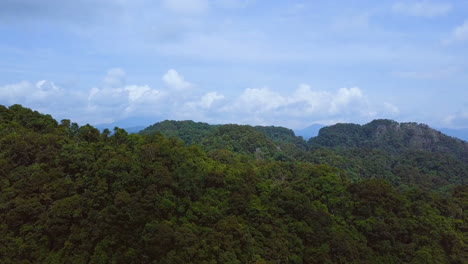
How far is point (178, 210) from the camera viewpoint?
17078mm

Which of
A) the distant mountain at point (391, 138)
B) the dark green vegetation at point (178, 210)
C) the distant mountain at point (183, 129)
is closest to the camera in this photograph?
the dark green vegetation at point (178, 210)

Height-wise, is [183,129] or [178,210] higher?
[183,129]

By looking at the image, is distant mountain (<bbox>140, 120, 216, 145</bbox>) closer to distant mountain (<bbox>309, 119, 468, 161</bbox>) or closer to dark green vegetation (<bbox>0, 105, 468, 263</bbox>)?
distant mountain (<bbox>309, 119, 468, 161</bbox>)

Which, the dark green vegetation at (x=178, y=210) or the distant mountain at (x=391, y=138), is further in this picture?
the distant mountain at (x=391, y=138)

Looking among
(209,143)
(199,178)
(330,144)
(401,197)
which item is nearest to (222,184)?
(199,178)

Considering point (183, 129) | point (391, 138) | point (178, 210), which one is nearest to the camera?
point (178, 210)

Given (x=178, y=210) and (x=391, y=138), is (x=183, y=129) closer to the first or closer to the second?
(x=391, y=138)

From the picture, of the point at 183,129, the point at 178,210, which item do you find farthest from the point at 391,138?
the point at 178,210

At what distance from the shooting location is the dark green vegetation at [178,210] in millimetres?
15633

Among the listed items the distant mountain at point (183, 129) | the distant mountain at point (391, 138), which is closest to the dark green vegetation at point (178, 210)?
the distant mountain at point (183, 129)

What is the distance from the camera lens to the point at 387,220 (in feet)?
68.3

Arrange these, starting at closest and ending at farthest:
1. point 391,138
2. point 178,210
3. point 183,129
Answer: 1. point 178,210
2. point 183,129
3. point 391,138

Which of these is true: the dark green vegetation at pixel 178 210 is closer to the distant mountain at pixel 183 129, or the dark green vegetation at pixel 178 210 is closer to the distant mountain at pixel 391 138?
the distant mountain at pixel 183 129

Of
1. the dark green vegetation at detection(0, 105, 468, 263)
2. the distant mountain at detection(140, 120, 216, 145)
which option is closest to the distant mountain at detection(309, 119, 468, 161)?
the distant mountain at detection(140, 120, 216, 145)
